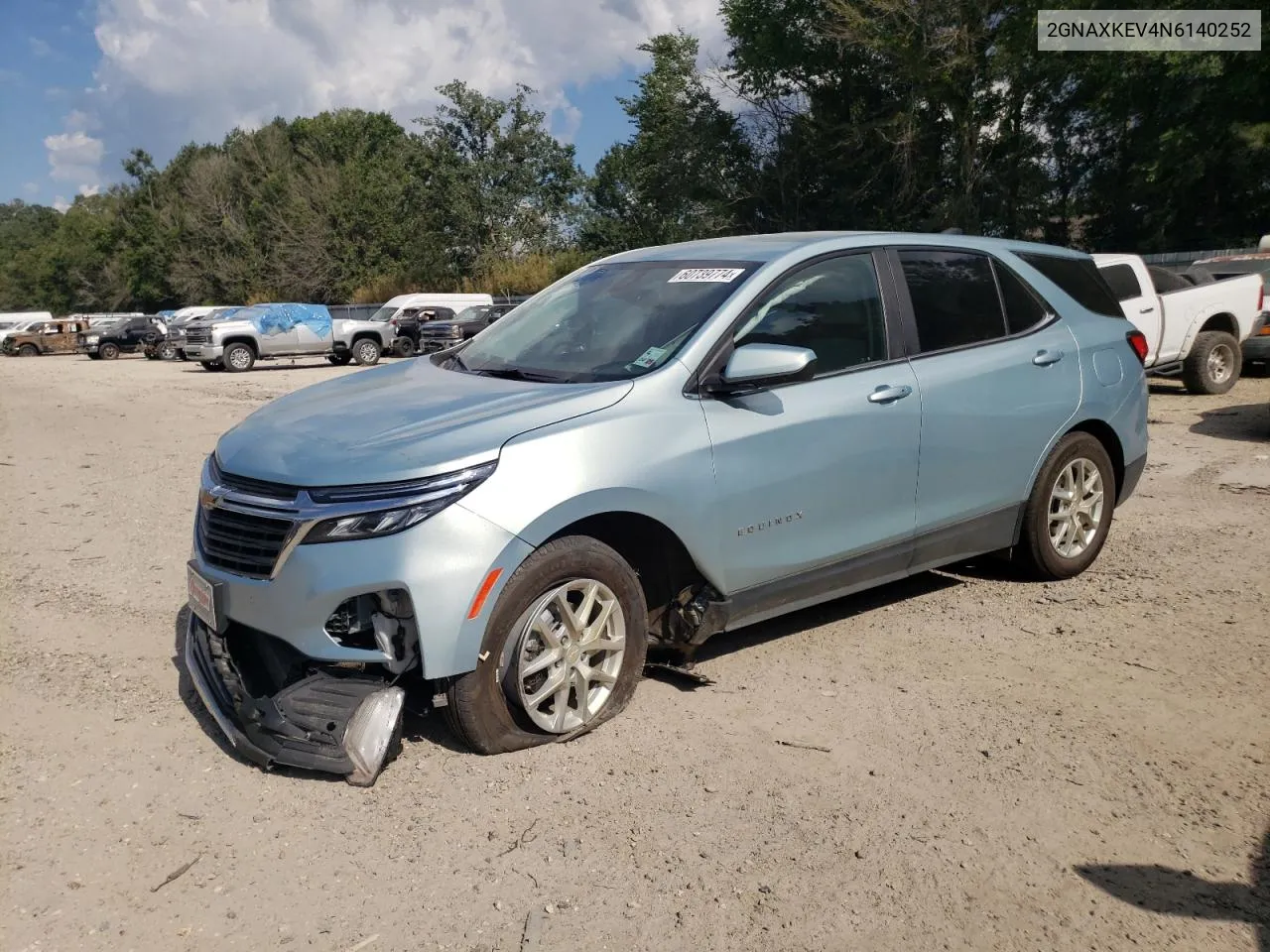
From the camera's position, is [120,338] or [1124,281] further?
[120,338]

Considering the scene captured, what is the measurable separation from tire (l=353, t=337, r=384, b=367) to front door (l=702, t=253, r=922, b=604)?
2811 cm

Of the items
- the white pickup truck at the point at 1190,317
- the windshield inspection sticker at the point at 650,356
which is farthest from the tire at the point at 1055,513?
the white pickup truck at the point at 1190,317

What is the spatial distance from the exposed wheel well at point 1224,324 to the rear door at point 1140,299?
1269 millimetres

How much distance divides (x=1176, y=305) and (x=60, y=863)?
13366mm

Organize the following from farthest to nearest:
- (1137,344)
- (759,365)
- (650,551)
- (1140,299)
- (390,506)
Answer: (1140,299), (1137,344), (650,551), (759,365), (390,506)

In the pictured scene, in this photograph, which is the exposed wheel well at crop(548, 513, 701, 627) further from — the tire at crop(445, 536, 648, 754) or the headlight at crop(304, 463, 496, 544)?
the headlight at crop(304, 463, 496, 544)

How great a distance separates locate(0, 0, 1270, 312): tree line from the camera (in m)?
29.0

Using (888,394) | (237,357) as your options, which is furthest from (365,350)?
(888,394)

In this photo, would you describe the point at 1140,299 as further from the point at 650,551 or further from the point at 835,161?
the point at 835,161

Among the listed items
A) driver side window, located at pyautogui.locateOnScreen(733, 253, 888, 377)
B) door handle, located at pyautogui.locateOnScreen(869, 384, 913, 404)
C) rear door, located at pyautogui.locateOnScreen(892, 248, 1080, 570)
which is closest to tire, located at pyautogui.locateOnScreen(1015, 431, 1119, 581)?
rear door, located at pyautogui.locateOnScreen(892, 248, 1080, 570)

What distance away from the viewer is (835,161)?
35.9 m

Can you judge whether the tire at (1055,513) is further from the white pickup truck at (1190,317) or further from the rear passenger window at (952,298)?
the white pickup truck at (1190,317)

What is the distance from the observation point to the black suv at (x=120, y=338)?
41.6m

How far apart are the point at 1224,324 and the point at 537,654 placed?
13.2 m
